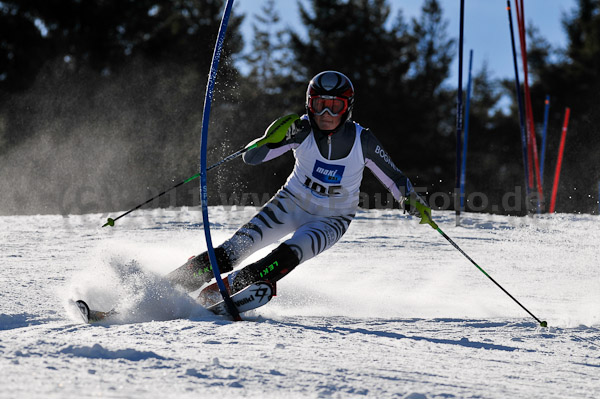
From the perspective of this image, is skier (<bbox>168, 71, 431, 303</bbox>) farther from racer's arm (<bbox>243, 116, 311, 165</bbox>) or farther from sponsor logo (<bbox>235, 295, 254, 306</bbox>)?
sponsor logo (<bbox>235, 295, 254, 306</bbox>)

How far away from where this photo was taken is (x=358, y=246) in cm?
784

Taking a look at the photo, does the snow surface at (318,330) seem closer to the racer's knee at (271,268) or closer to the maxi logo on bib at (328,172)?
the racer's knee at (271,268)

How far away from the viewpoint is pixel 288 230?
14.8ft

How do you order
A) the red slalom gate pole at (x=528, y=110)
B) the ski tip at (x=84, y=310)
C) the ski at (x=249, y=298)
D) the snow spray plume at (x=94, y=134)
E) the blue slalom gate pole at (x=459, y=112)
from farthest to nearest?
the snow spray plume at (x=94, y=134)
the red slalom gate pole at (x=528, y=110)
the blue slalom gate pole at (x=459, y=112)
the ski at (x=249, y=298)
the ski tip at (x=84, y=310)

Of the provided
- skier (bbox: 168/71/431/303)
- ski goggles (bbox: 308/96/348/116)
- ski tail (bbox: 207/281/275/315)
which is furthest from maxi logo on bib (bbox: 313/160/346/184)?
ski tail (bbox: 207/281/275/315)

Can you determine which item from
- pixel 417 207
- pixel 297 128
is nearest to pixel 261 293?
pixel 297 128

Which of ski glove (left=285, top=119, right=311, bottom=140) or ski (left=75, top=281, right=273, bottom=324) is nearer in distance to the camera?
ski (left=75, top=281, right=273, bottom=324)

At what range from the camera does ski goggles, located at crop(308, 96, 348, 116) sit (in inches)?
173

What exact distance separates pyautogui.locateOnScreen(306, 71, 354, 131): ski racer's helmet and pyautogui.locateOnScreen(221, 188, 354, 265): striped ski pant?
2.10 feet

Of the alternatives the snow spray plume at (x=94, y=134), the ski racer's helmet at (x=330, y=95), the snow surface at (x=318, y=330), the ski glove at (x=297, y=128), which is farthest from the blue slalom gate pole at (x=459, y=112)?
the snow spray plume at (x=94, y=134)

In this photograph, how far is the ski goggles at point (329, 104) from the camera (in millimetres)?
4395

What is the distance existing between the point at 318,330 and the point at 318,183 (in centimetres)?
130

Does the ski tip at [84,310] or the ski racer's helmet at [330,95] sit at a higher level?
the ski racer's helmet at [330,95]

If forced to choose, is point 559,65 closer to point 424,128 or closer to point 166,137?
point 424,128
